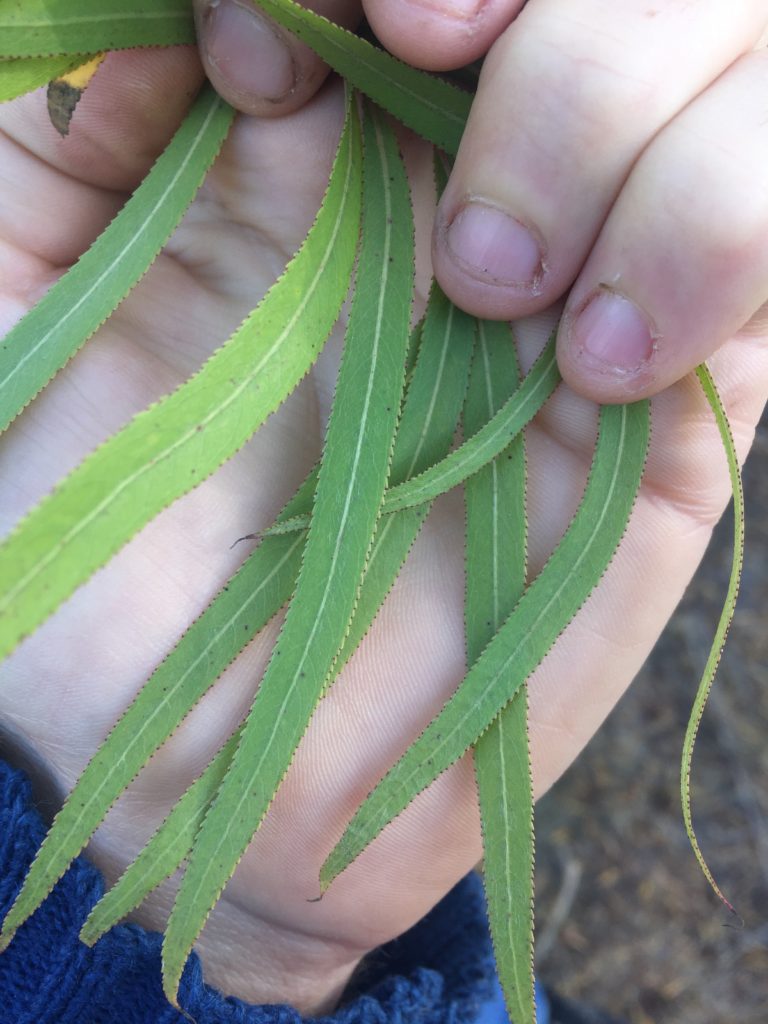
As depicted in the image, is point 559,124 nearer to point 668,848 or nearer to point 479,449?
point 479,449

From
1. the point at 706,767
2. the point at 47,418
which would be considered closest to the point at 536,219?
the point at 47,418

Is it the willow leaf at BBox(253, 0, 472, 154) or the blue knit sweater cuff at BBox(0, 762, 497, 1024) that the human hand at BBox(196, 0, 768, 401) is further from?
the blue knit sweater cuff at BBox(0, 762, 497, 1024)

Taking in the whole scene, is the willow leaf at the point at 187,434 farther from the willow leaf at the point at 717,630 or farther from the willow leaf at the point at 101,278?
the willow leaf at the point at 717,630

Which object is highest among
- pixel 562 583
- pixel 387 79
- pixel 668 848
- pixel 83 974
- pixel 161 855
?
pixel 387 79

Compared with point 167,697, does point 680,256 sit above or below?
above

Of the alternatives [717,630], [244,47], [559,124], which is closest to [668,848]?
[717,630]

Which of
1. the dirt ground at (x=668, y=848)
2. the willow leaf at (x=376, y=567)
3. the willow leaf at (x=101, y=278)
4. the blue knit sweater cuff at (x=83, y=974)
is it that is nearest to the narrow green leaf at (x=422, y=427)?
the willow leaf at (x=376, y=567)

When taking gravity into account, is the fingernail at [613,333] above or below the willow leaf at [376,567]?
above
